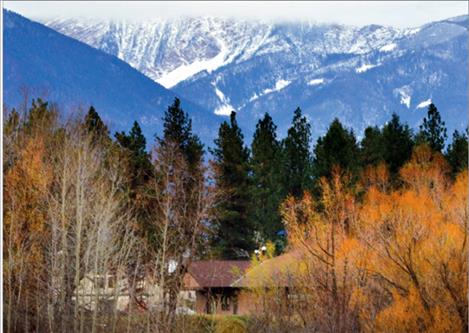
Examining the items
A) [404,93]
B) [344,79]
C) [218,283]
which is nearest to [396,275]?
[218,283]

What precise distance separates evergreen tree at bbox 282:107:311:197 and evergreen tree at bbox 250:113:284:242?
0.29m

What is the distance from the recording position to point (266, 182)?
25234mm

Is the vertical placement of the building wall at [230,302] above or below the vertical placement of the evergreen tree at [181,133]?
below

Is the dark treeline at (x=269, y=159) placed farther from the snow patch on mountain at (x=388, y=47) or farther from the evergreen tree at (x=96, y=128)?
the snow patch on mountain at (x=388, y=47)

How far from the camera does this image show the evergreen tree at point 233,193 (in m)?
24.6

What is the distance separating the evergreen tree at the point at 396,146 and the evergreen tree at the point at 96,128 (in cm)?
764

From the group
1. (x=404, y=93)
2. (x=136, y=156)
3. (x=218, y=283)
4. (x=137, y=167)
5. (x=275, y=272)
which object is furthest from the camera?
(x=404, y=93)

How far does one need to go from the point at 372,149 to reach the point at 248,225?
3874 mm

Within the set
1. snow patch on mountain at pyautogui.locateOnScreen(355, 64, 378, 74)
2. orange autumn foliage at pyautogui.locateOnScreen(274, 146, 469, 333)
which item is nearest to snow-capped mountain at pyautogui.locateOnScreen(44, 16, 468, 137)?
snow patch on mountain at pyautogui.locateOnScreen(355, 64, 378, 74)

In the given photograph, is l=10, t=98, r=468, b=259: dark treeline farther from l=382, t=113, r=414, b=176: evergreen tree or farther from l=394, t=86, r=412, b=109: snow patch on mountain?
l=394, t=86, r=412, b=109: snow patch on mountain

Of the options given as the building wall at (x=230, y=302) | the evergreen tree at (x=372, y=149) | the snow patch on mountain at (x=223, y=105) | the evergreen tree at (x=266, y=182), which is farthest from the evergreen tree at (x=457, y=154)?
the snow patch on mountain at (x=223, y=105)

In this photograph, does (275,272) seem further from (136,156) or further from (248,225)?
(248,225)

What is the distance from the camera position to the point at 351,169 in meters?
23.4

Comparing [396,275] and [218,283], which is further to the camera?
[218,283]
